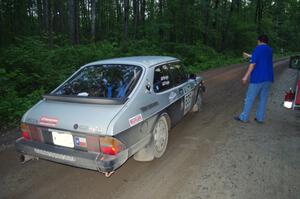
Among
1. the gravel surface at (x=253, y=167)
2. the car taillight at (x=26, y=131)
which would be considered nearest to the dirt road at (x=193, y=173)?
the gravel surface at (x=253, y=167)

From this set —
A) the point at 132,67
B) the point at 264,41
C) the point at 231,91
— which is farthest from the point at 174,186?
the point at 231,91

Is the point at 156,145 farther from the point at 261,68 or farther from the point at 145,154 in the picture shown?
the point at 261,68

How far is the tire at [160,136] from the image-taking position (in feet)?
12.8

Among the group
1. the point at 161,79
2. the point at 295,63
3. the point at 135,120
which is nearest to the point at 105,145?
the point at 135,120

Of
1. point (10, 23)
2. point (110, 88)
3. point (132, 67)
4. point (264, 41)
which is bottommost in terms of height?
point (110, 88)

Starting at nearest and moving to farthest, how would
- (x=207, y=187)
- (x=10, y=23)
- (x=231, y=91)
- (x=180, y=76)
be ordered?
(x=207, y=187) < (x=180, y=76) < (x=231, y=91) < (x=10, y=23)

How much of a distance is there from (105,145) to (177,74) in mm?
2558

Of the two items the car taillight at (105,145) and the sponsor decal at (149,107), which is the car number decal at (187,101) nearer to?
the sponsor decal at (149,107)

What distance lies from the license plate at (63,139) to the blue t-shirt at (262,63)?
13.6ft

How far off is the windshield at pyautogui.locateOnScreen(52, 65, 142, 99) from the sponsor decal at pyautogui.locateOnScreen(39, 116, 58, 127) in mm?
578

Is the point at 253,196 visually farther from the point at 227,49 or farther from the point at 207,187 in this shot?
the point at 227,49

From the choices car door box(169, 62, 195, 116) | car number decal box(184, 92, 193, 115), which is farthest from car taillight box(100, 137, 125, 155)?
car number decal box(184, 92, 193, 115)

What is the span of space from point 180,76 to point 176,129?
45.7 inches

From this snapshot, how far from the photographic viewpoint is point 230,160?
3.91 m
